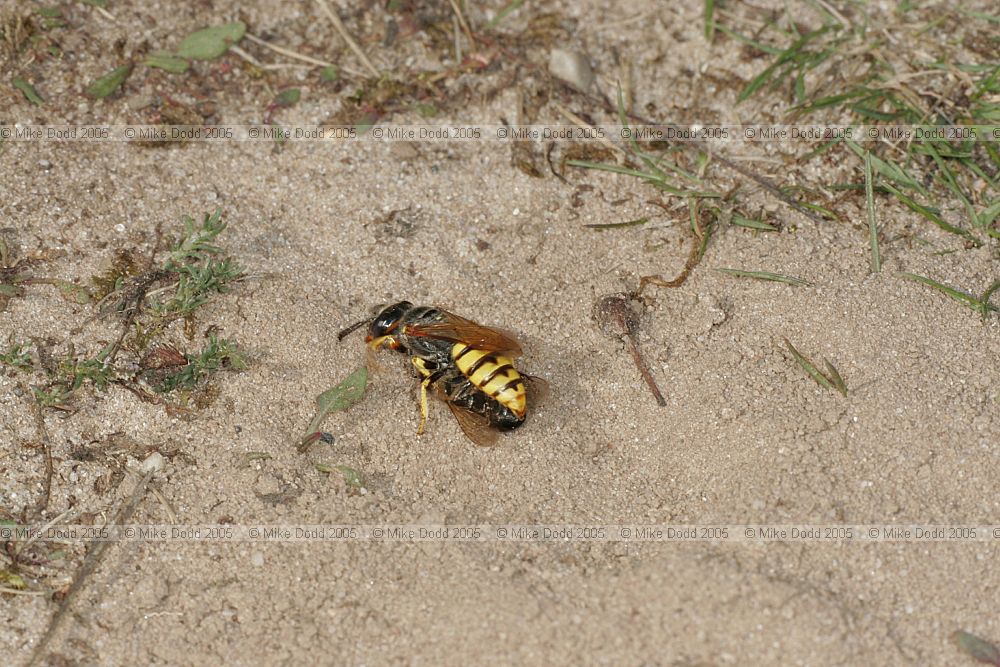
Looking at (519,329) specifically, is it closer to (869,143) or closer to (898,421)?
(898,421)

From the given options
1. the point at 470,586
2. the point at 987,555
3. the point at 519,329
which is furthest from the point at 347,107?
the point at 987,555

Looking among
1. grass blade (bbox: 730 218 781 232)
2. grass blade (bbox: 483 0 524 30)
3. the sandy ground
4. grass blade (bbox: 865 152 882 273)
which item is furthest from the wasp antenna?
grass blade (bbox: 865 152 882 273)

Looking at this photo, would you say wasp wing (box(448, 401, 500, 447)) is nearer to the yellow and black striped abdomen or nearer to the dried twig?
the yellow and black striped abdomen

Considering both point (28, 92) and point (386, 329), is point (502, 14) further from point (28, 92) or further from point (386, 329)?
point (28, 92)

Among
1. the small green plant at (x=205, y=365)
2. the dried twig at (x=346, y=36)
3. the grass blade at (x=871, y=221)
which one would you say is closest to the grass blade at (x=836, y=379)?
the grass blade at (x=871, y=221)

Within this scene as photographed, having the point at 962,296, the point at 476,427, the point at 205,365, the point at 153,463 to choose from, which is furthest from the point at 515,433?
the point at 962,296

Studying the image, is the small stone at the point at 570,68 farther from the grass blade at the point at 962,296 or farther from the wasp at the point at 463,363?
the grass blade at the point at 962,296
